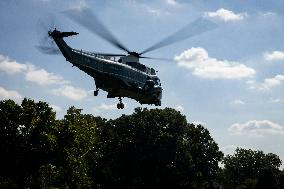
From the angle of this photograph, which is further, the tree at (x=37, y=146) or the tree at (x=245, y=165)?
the tree at (x=245, y=165)

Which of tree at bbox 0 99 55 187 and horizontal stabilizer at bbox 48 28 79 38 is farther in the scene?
tree at bbox 0 99 55 187

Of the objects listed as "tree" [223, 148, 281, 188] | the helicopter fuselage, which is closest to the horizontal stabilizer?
the helicopter fuselage

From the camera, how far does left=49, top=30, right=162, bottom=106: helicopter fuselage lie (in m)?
31.5

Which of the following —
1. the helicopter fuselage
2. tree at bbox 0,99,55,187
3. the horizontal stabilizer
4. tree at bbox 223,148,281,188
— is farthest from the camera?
tree at bbox 223,148,281,188

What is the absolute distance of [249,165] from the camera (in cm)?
11025

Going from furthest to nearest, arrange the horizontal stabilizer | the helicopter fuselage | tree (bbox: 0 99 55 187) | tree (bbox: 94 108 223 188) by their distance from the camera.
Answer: tree (bbox: 94 108 223 188)
tree (bbox: 0 99 55 187)
the helicopter fuselage
the horizontal stabilizer

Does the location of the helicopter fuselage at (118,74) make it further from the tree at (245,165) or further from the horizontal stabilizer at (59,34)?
the tree at (245,165)

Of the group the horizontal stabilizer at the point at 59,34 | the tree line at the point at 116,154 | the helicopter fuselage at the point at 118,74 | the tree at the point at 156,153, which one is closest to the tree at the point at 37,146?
the tree line at the point at 116,154

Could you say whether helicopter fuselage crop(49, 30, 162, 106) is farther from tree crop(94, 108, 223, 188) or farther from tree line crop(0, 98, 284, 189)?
tree crop(94, 108, 223, 188)

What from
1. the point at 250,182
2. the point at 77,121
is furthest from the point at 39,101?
the point at 250,182

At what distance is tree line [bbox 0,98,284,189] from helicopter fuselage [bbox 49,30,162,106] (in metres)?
25.4

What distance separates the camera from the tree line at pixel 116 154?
60531 mm

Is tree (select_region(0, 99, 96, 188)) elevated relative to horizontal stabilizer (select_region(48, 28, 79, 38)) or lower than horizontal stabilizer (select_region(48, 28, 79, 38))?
lower

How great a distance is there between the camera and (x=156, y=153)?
82000 millimetres
